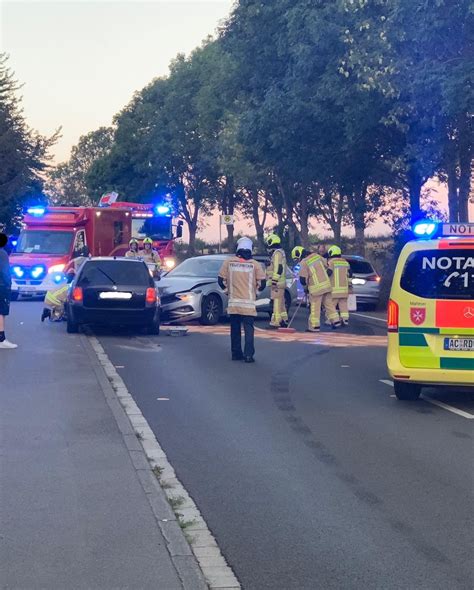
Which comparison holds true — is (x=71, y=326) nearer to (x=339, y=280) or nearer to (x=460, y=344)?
(x=339, y=280)

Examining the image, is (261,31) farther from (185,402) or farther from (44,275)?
(185,402)

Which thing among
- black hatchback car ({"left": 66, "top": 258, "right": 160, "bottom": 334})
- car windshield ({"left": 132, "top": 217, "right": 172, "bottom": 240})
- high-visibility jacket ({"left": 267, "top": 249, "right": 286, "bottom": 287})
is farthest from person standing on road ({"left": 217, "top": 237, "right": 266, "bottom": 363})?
car windshield ({"left": 132, "top": 217, "right": 172, "bottom": 240})

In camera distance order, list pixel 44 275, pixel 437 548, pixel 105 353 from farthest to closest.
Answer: pixel 44 275 → pixel 105 353 → pixel 437 548

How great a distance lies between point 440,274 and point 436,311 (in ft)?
1.29

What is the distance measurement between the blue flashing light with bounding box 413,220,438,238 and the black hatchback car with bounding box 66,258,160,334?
31.9 ft

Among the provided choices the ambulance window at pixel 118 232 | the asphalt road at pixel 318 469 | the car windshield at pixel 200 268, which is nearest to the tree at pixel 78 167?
the ambulance window at pixel 118 232

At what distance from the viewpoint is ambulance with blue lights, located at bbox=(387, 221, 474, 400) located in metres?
12.3

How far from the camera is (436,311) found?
12.4 m

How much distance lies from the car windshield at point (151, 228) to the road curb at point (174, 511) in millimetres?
32286

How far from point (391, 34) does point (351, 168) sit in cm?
951

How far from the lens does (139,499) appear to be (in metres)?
7.64

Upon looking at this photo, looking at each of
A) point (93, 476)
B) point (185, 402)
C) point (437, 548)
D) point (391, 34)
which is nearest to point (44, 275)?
point (391, 34)

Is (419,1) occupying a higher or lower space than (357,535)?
higher

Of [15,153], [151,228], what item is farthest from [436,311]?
[15,153]
